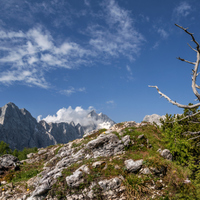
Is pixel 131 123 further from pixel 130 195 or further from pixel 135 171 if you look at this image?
pixel 130 195

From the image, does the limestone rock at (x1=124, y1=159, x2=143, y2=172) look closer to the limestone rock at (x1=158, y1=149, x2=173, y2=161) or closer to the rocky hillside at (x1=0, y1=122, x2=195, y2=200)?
the rocky hillside at (x1=0, y1=122, x2=195, y2=200)

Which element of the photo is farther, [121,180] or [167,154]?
[167,154]

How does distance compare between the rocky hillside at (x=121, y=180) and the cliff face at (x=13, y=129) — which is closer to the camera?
the rocky hillside at (x=121, y=180)

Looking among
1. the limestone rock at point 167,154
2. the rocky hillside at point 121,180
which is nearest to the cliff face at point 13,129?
the rocky hillside at point 121,180

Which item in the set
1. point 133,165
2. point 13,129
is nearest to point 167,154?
point 133,165

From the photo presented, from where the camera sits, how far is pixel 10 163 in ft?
91.5

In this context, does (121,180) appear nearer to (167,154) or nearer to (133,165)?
(133,165)

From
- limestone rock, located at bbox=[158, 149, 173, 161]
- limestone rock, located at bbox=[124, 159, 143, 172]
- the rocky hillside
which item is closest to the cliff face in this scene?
the rocky hillside

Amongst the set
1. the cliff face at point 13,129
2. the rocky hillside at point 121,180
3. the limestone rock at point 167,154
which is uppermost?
the cliff face at point 13,129

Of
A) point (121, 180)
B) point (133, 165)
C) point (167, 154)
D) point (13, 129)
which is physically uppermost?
point (13, 129)

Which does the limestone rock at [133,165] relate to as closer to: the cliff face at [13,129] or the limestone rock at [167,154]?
the limestone rock at [167,154]

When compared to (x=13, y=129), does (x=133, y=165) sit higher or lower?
lower

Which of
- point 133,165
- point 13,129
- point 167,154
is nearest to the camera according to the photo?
point 133,165

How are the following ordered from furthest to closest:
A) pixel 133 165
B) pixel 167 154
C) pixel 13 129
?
1. pixel 13 129
2. pixel 167 154
3. pixel 133 165
